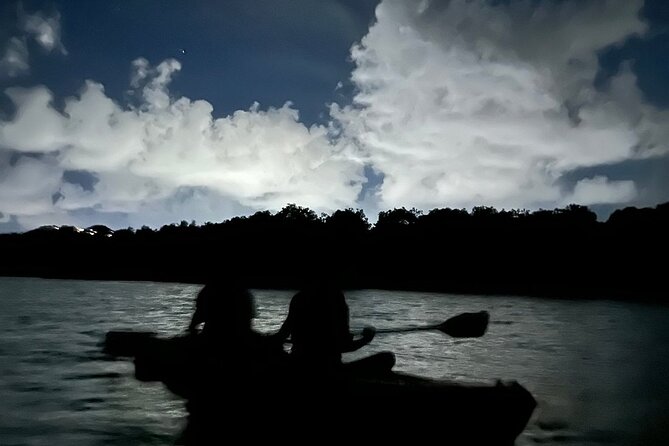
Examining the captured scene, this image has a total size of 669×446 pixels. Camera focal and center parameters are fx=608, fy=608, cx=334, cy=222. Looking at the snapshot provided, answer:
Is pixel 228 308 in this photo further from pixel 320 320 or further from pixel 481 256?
pixel 481 256

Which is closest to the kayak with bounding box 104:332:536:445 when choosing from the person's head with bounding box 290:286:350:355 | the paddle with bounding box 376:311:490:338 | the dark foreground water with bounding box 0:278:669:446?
the person's head with bounding box 290:286:350:355

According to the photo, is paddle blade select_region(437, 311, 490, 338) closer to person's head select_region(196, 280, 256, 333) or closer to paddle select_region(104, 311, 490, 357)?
paddle select_region(104, 311, 490, 357)

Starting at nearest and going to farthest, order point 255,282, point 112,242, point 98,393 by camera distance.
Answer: point 98,393 < point 255,282 < point 112,242

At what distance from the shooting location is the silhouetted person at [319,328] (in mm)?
8070

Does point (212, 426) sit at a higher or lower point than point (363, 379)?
lower

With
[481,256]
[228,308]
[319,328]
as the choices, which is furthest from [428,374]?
[481,256]

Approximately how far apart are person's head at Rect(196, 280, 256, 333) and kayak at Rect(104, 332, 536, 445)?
0.96m

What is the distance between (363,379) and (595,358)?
15054mm

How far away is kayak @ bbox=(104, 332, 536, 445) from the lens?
6988mm

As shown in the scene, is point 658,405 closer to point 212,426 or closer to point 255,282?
point 212,426

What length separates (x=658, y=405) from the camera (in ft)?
40.9

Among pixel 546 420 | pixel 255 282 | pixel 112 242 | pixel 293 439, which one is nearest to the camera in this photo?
pixel 293 439

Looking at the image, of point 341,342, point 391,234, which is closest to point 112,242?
point 391,234

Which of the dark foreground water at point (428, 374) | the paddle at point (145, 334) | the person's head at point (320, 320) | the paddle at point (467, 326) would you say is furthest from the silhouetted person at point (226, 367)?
the paddle at point (467, 326)
